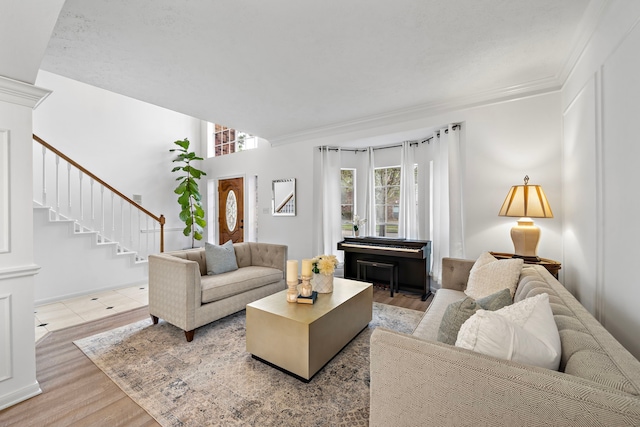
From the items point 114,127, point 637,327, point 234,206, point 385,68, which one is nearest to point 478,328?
point 637,327

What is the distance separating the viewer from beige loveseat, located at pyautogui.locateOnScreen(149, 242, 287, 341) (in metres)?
2.47

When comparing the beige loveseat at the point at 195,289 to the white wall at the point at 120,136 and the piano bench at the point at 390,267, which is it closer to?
the piano bench at the point at 390,267

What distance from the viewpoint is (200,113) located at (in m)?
3.69

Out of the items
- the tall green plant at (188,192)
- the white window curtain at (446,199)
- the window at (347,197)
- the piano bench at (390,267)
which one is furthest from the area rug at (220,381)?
the tall green plant at (188,192)

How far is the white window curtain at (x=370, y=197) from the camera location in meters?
4.64

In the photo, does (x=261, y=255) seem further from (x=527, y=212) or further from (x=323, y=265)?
(x=527, y=212)

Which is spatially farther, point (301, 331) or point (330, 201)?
point (330, 201)

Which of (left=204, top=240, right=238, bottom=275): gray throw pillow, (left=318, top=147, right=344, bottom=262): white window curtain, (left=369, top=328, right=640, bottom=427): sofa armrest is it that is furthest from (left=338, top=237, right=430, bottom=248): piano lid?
(left=369, top=328, right=640, bottom=427): sofa armrest

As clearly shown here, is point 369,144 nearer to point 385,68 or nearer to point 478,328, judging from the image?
point 385,68

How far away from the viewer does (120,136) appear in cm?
505

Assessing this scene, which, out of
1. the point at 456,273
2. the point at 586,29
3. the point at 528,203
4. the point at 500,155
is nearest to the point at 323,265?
the point at 456,273

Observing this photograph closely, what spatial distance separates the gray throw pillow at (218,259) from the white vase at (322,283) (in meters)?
1.25

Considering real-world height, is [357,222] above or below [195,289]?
above

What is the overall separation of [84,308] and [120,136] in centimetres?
323
